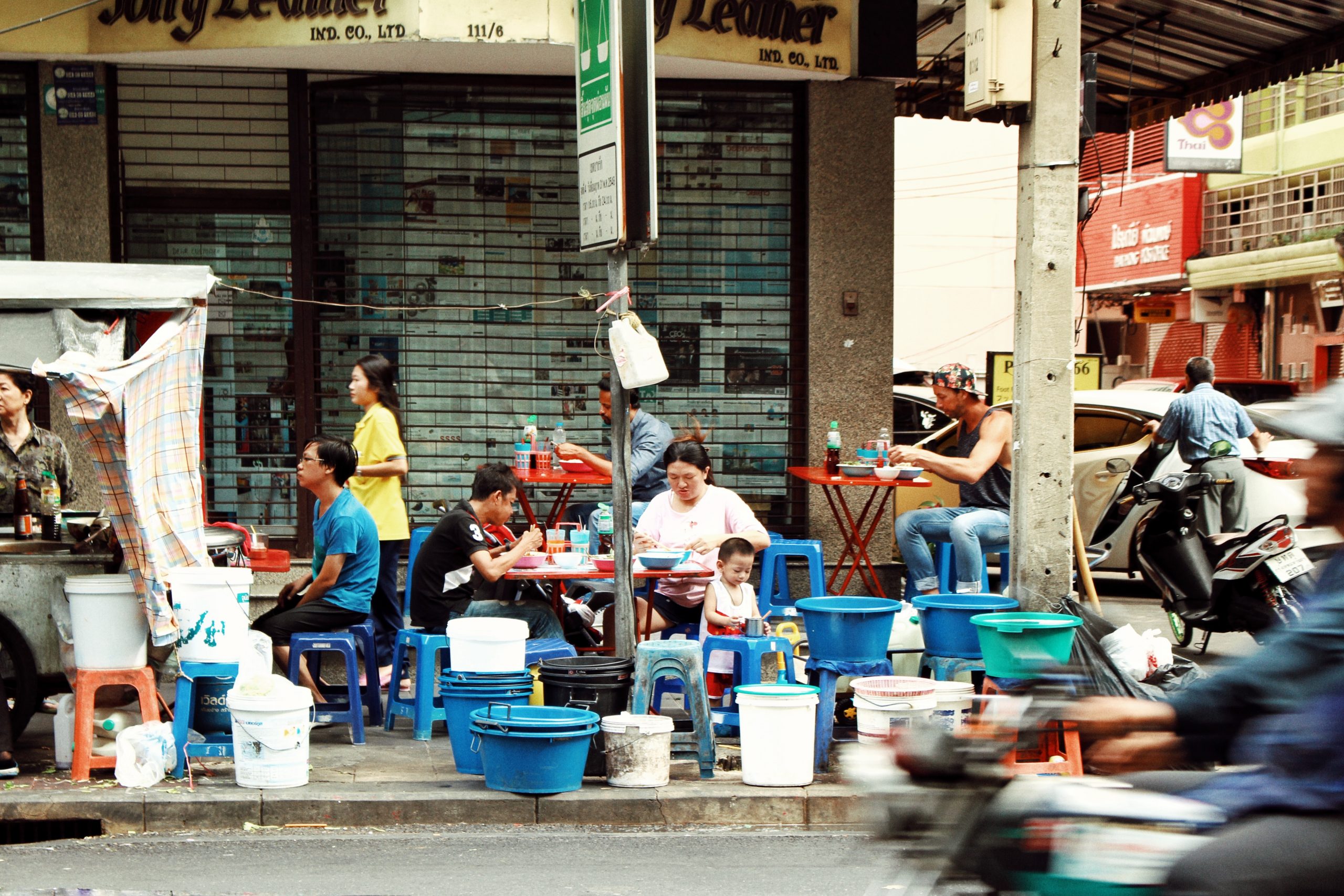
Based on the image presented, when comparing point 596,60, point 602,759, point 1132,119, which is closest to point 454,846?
point 602,759

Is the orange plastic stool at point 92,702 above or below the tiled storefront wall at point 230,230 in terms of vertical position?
below

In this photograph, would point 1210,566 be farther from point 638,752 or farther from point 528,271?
point 528,271

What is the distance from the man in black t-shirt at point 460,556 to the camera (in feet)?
24.7

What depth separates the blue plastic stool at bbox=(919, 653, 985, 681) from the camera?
6.84 meters

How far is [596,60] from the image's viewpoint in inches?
257

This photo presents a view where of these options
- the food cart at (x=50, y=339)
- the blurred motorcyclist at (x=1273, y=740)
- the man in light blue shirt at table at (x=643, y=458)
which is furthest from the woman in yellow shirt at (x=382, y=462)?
the blurred motorcyclist at (x=1273, y=740)

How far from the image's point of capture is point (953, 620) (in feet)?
22.6

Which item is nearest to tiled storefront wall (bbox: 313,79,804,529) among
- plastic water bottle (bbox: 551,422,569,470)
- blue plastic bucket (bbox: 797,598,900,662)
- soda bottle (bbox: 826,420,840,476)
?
plastic water bottle (bbox: 551,422,569,470)

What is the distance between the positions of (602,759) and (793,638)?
70.2 inches

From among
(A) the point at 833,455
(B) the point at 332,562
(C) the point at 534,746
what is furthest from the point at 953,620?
(B) the point at 332,562

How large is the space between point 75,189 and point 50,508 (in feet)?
11.4

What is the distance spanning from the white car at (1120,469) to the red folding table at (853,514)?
2.97ft

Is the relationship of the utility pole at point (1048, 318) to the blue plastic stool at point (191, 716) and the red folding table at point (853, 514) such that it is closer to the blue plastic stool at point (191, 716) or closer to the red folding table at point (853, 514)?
the red folding table at point (853, 514)

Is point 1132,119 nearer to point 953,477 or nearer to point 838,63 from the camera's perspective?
point 838,63
